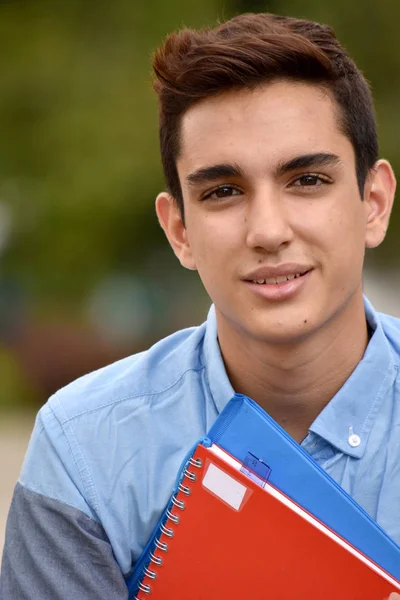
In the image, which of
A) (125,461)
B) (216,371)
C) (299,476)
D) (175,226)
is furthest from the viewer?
(175,226)

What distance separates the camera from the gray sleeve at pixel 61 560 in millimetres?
2693

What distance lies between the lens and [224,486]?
102 inches

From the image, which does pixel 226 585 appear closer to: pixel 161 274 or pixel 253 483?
pixel 253 483

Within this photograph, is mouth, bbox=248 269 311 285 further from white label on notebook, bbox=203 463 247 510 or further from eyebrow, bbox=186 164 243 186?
white label on notebook, bbox=203 463 247 510

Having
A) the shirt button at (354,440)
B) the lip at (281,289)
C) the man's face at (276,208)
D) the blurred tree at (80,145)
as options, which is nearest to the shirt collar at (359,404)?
the shirt button at (354,440)

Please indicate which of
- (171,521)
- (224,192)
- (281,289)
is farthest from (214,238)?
(171,521)

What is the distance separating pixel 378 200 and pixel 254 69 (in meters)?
0.57

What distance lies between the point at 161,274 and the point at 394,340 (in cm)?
999

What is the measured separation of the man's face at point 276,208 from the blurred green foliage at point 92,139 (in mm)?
9657

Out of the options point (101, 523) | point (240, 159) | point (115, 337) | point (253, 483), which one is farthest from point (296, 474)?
point (115, 337)

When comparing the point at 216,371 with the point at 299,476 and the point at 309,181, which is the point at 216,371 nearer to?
the point at 299,476

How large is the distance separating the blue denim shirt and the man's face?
0.27 m

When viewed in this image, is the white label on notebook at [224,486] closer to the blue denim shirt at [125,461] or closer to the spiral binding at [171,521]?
the spiral binding at [171,521]

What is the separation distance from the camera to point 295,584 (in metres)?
2.55
